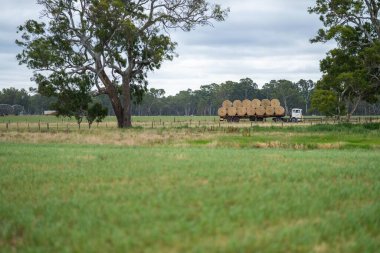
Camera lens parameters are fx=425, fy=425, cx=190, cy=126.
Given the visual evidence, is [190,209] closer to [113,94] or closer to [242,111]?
[113,94]

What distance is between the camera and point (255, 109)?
6869 centimetres

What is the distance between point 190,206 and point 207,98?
161m

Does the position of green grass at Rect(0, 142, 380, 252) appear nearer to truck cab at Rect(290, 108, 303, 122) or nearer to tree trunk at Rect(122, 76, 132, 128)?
tree trunk at Rect(122, 76, 132, 128)

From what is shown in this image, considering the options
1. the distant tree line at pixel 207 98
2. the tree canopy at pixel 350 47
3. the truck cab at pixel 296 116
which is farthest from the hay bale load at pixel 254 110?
the distant tree line at pixel 207 98

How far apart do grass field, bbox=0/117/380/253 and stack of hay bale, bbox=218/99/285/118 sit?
5348 centimetres

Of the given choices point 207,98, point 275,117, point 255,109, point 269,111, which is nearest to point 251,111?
point 255,109

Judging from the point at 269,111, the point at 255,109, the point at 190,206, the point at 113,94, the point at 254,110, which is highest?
the point at 113,94

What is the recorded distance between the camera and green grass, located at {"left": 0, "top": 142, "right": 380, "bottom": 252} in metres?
6.54

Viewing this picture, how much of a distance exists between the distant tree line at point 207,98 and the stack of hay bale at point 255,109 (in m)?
67.2

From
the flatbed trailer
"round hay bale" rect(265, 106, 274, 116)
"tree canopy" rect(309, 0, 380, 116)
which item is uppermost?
"tree canopy" rect(309, 0, 380, 116)

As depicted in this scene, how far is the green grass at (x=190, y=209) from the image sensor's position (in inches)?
257

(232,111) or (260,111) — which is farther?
(232,111)

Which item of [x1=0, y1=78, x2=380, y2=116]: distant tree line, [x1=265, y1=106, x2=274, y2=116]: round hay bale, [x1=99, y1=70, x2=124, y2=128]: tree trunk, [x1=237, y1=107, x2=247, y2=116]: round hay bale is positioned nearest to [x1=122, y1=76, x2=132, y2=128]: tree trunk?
[x1=99, y1=70, x2=124, y2=128]: tree trunk

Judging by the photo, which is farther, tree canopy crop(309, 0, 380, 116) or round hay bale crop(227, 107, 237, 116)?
round hay bale crop(227, 107, 237, 116)
